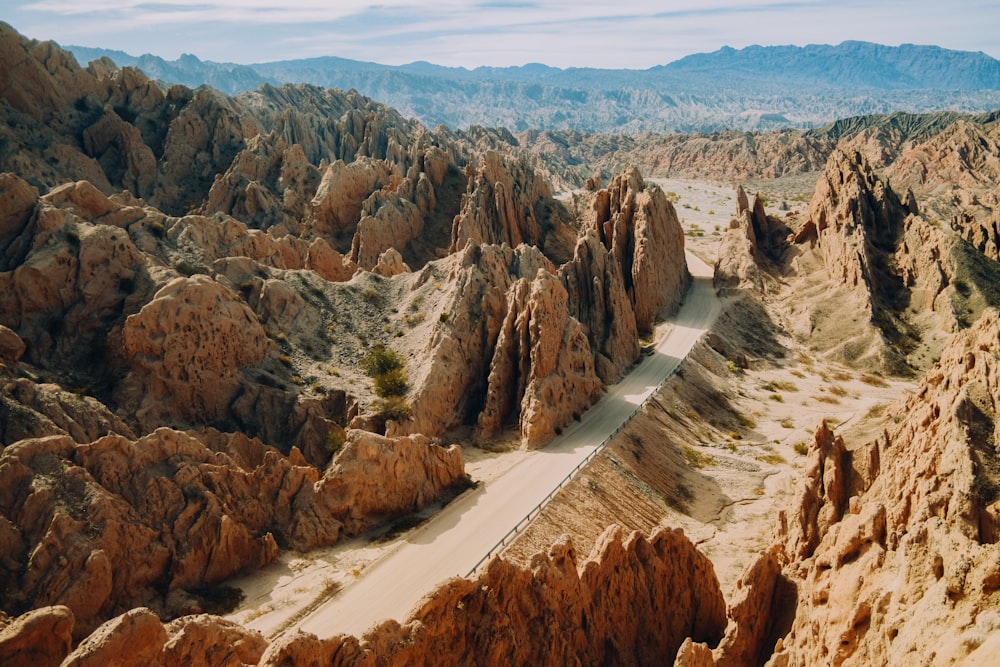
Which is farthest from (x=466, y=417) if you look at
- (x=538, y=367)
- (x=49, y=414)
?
(x=49, y=414)

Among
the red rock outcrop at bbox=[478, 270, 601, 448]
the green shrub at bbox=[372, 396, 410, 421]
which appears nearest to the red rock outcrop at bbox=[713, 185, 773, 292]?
the red rock outcrop at bbox=[478, 270, 601, 448]

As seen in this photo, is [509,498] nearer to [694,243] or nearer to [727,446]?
[727,446]

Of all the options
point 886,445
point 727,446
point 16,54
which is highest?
point 16,54

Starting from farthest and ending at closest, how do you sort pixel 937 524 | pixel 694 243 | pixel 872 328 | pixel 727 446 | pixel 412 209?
pixel 694 243 → pixel 412 209 → pixel 872 328 → pixel 727 446 → pixel 937 524

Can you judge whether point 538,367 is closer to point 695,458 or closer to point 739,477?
point 695,458

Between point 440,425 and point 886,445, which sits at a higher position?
point 886,445

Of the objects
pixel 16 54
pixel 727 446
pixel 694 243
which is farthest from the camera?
pixel 694 243

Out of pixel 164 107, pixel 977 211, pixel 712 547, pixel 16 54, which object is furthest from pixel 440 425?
pixel 977 211

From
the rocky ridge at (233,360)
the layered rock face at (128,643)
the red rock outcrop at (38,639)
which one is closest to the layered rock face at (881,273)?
the rocky ridge at (233,360)
